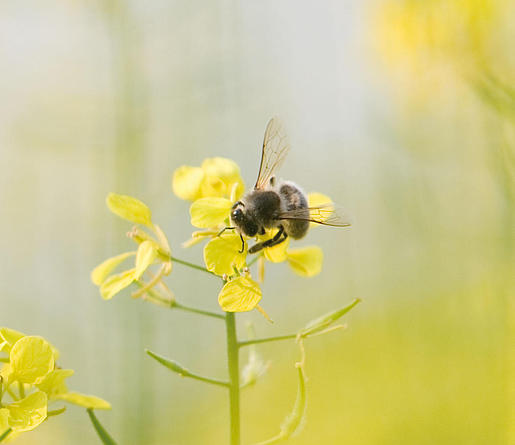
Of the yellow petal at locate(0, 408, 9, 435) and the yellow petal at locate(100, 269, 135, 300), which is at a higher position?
the yellow petal at locate(100, 269, 135, 300)

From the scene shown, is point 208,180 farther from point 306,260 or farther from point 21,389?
point 21,389

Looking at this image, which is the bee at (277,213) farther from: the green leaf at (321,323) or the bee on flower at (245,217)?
the green leaf at (321,323)

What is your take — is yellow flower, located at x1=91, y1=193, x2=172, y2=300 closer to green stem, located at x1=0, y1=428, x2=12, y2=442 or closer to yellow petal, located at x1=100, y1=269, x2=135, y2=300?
yellow petal, located at x1=100, y1=269, x2=135, y2=300

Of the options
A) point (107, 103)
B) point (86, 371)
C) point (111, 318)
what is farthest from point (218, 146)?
point (86, 371)

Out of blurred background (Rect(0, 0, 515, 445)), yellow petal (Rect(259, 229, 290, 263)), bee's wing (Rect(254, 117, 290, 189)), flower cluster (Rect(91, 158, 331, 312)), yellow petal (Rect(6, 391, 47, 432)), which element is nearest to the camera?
yellow petal (Rect(6, 391, 47, 432))

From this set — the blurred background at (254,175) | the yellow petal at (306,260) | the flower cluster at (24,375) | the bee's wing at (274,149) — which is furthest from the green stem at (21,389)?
the blurred background at (254,175)

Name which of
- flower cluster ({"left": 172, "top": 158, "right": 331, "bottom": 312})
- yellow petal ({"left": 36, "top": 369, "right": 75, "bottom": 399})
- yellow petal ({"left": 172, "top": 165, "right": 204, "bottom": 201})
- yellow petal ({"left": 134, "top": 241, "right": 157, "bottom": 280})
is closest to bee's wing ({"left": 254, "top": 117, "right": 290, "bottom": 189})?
flower cluster ({"left": 172, "top": 158, "right": 331, "bottom": 312})

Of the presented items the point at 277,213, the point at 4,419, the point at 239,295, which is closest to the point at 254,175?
the point at 277,213
